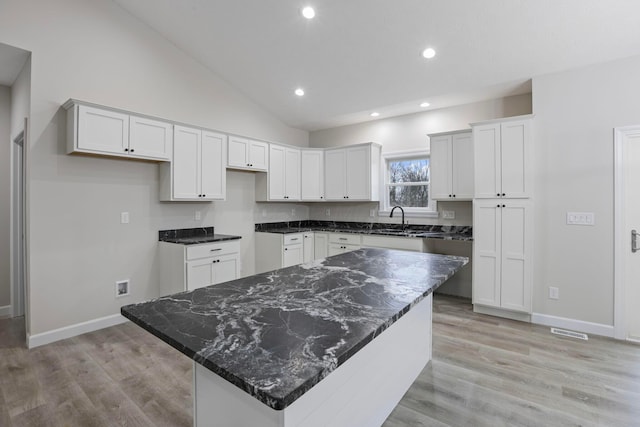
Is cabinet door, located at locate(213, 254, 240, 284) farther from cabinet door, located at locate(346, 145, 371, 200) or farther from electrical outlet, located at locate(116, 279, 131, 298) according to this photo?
cabinet door, located at locate(346, 145, 371, 200)

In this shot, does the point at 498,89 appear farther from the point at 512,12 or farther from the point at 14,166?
the point at 14,166

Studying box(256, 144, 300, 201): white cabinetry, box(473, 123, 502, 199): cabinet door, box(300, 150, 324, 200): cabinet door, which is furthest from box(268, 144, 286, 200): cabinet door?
box(473, 123, 502, 199): cabinet door

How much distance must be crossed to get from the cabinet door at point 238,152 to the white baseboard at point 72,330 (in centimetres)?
225

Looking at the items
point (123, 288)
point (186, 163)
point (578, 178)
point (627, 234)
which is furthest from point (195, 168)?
point (627, 234)

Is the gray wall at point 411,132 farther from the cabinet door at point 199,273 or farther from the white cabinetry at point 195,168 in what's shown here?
the cabinet door at point 199,273

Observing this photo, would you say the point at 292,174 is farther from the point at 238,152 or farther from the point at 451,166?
the point at 451,166

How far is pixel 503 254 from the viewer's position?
357 centimetres

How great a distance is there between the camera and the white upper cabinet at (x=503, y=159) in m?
3.41

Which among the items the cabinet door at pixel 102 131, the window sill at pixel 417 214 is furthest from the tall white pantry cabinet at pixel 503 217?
the cabinet door at pixel 102 131

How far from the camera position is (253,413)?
1.05m

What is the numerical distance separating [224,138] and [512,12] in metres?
3.33

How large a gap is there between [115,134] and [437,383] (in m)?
3.62

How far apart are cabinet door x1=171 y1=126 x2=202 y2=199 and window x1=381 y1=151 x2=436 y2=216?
112 inches

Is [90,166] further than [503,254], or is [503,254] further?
[503,254]
